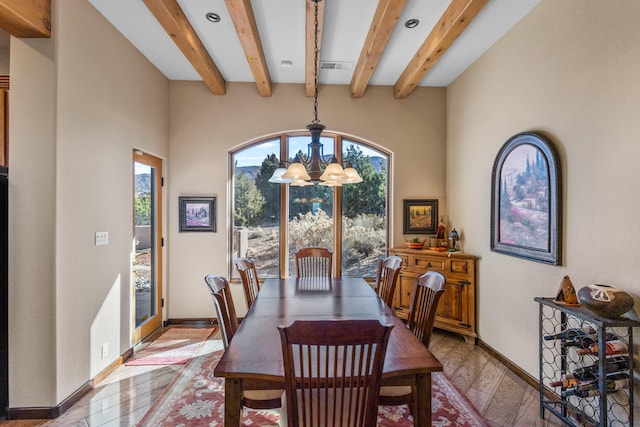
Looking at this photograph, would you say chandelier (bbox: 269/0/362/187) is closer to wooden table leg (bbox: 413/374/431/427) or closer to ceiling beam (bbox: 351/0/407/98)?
ceiling beam (bbox: 351/0/407/98)

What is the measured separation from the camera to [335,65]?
4.05m

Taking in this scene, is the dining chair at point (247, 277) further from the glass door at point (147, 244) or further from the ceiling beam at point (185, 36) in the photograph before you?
the ceiling beam at point (185, 36)

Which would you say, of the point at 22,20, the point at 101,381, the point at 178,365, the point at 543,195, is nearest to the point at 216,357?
the point at 178,365

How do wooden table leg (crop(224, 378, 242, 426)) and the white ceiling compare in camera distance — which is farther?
the white ceiling

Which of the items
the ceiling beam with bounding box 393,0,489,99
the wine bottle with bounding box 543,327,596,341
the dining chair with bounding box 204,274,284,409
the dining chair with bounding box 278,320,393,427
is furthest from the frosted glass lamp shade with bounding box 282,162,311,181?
the wine bottle with bounding box 543,327,596,341

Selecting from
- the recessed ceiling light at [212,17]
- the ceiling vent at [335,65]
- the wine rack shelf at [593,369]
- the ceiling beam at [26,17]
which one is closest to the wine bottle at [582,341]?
the wine rack shelf at [593,369]

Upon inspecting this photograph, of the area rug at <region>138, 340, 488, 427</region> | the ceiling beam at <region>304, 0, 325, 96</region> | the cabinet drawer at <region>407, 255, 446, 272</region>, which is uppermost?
the ceiling beam at <region>304, 0, 325, 96</region>

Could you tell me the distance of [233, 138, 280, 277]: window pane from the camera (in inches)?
188

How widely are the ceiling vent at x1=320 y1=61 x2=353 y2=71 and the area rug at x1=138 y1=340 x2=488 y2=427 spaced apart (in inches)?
137

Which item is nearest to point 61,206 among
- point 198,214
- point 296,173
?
point 296,173

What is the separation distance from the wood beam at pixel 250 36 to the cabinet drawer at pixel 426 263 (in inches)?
113

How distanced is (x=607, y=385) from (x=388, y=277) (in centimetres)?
162

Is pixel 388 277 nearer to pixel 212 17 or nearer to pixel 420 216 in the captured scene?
pixel 420 216

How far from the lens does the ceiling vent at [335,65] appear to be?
399 centimetres
